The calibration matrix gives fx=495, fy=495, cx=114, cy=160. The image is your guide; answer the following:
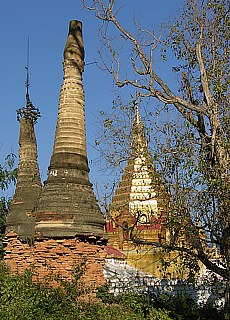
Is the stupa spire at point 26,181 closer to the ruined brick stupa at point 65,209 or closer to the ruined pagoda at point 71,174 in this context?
the ruined brick stupa at point 65,209

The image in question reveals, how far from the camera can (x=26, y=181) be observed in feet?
44.7

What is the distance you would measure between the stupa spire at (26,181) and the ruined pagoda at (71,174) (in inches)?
40.1

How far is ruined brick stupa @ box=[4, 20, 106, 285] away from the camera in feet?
36.8

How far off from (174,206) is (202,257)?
3.74 ft

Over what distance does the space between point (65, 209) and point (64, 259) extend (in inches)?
44.7

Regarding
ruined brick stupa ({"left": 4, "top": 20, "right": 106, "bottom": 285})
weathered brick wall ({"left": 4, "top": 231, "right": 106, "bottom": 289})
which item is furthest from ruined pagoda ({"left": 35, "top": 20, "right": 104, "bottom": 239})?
weathered brick wall ({"left": 4, "top": 231, "right": 106, "bottom": 289})

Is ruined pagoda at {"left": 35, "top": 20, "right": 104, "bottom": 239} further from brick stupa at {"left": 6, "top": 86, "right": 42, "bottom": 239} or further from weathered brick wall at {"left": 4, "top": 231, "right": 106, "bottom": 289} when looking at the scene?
brick stupa at {"left": 6, "top": 86, "right": 42, "bottom": 239}

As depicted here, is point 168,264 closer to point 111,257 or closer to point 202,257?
point 202,257

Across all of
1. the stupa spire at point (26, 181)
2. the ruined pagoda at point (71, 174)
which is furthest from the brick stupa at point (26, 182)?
the ruined pagoda at point (71, 174)

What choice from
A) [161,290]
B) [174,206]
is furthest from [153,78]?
[161,290]

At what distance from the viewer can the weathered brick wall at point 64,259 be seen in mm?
11062

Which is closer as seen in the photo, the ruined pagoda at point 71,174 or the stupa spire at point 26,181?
the ruined pagoda at point 71,174

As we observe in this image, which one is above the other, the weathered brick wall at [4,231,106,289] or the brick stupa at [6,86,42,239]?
the brick stupa at [6,86,42,239]

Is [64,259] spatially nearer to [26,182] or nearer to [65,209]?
[65,209]
